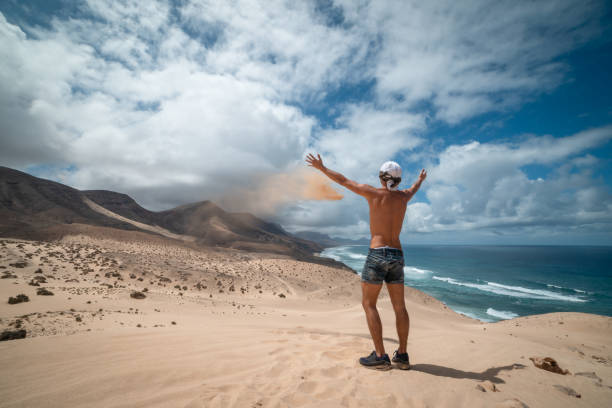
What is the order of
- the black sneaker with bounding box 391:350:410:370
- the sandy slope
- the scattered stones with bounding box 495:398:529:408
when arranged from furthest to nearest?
the black sneaker with bounding box 391:350:410:370 → the scattered stones with bounding box 495:398:529:408 → the sandy slope

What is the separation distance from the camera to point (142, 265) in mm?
19609

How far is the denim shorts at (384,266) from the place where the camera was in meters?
3.90

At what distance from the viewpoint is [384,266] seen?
12.8ft

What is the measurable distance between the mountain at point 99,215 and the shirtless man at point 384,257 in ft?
151

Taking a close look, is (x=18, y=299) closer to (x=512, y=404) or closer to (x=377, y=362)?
(x=377, y=362)

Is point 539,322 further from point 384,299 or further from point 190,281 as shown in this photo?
point 190,281

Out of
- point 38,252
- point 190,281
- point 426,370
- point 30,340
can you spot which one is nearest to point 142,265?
point 190,281

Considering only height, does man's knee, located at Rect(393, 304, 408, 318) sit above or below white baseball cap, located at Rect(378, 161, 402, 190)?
below

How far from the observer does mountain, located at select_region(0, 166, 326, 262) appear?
4459cm

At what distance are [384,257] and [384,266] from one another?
136 mm

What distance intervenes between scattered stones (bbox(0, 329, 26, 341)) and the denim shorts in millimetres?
5665

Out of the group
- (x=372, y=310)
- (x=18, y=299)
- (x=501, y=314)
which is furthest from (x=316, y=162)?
(x=501, y=314)

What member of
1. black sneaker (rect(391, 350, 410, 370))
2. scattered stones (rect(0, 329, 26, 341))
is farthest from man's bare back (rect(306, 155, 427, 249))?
scattered stones (rect(0, 329, 26, 341))

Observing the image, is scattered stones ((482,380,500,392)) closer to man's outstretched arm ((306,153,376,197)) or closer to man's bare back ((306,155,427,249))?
man's bare back ((306,155,427,249))
